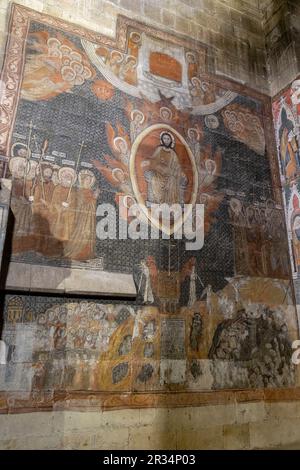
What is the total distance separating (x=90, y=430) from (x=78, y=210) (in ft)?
8.51

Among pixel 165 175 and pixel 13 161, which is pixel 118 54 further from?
pixel 13 161

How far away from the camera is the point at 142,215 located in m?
5.07

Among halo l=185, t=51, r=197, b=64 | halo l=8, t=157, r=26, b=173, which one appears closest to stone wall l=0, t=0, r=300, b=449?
halo l=185, t=51, r=197, b=64

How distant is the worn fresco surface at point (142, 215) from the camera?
423 cm

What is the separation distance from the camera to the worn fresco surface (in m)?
4.23

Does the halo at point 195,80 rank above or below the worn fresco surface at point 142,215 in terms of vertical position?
above

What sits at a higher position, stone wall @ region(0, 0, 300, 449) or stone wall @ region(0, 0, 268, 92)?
stone wall @ region(0, 0, 268, 92)

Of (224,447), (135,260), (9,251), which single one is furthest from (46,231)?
(224,447)

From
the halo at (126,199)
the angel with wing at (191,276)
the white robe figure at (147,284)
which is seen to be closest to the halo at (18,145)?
the halo at (126,199)

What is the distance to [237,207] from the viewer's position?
598 cm

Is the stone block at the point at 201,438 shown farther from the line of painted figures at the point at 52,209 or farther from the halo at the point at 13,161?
the halo at the point at 13,161

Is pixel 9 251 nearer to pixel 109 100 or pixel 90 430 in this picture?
pixel 90 430

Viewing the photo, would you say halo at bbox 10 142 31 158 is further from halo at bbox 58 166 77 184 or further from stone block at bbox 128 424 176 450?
stone block at bbox 128 424 176 450

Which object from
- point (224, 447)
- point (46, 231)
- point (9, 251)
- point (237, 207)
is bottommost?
point (224, 447)
